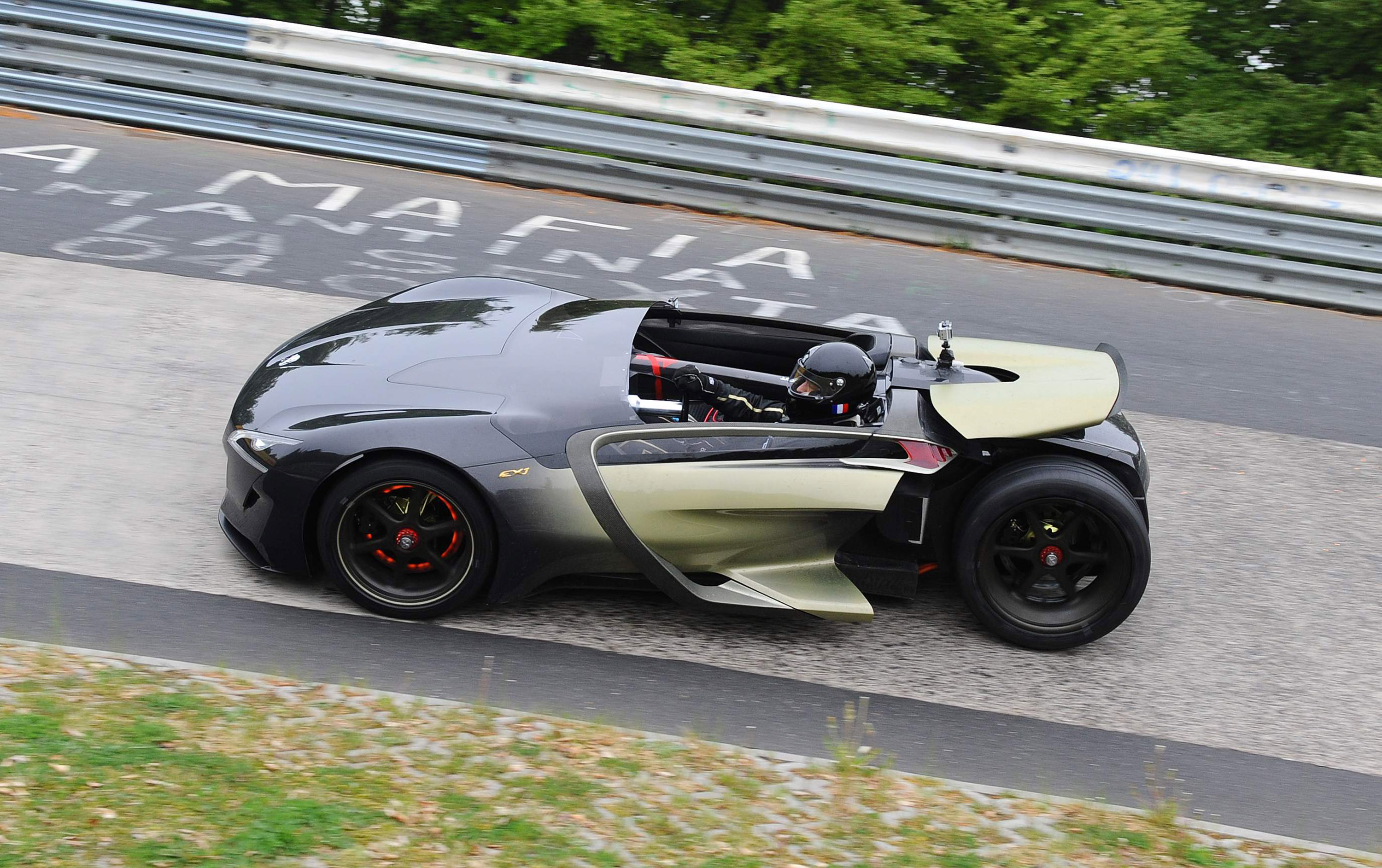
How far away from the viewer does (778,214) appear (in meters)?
→ 11.1

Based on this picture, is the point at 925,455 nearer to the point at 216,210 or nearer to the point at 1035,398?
the point at 1035,398

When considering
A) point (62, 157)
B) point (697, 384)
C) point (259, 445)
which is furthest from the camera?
point (62, 157)

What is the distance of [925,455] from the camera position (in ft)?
17.9

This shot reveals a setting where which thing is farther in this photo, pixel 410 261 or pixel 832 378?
pixel 410 261

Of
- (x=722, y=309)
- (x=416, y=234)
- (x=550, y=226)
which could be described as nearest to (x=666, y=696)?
(x=722, y=309)

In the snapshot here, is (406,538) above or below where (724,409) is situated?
below

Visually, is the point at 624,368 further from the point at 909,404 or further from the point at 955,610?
the point at 955,610

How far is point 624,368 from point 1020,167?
6258 millimetres

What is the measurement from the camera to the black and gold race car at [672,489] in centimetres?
532

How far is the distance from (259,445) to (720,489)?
1895mm

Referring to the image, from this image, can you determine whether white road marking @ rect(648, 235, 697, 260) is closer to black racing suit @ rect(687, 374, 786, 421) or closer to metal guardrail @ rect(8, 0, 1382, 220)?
metal guardrail @ rect(8, 0, 1382, 220)

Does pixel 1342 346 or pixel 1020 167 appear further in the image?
pixel 1020 167

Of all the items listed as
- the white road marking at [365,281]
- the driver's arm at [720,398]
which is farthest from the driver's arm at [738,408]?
the white road marking at [365,281]

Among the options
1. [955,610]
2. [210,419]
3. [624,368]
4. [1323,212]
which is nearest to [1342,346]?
[1323,212]
